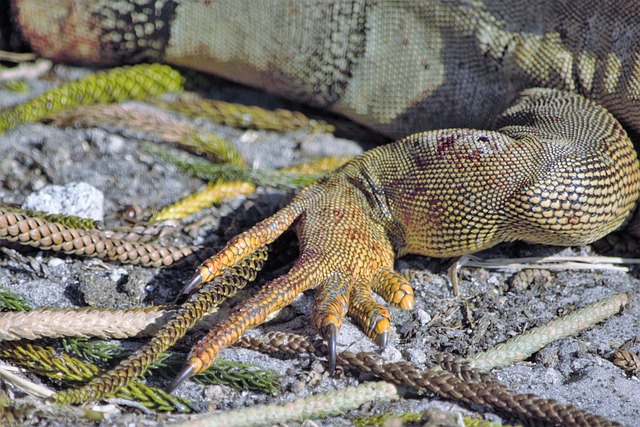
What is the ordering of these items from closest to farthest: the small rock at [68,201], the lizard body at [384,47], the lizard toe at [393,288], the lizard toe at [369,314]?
1. the lizard toe at [369,314]
2. the lizard toe at [393,288]
3. the small rock at [68,201]
4. the lizard body at [384,47]

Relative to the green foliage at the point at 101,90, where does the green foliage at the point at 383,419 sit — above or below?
below

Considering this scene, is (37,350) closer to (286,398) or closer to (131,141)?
(286,398)

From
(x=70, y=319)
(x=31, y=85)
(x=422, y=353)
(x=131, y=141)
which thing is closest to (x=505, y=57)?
(x=422, y=353)

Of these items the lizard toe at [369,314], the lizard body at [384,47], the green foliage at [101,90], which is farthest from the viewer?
the green foliage at [101,90]

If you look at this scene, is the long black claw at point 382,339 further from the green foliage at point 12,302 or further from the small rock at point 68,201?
the small rock at point 68,201

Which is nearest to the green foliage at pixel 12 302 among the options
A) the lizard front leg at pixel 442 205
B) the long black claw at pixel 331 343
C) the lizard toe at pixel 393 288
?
the lizard front leg at pixel 442 205

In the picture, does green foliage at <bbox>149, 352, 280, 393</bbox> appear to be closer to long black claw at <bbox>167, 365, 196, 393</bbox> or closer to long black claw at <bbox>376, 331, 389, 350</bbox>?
long black claw at <bbox>167, 365, 196, 393</bbox>
